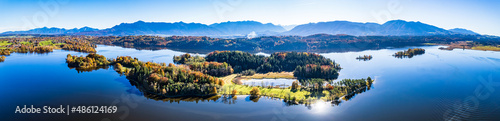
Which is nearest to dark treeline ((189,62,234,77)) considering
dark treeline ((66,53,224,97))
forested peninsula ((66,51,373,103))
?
forested peninsula ((66,51,373,103))

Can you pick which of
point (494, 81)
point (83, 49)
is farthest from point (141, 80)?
point (83, 49)

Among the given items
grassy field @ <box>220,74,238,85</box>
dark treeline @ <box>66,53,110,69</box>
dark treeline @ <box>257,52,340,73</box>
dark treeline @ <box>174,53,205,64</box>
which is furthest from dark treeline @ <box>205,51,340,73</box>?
dark treeline @ <box>66,53,110,69</box>

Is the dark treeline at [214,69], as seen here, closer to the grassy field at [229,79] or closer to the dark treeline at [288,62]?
the grassy field at [229,79]

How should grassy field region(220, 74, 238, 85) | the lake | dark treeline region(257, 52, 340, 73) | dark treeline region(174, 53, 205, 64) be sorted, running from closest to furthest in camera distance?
1. the lake
2. grassy field region(220, 74, 238, 85)
3. dark treeline region(257, 52, 340, 73)
4. dark treeline region(174, 53, 205, 64)

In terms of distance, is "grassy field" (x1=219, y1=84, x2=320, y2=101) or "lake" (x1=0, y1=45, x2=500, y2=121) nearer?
"lake" (x1=0, y1=45, x2=500, y2=121)

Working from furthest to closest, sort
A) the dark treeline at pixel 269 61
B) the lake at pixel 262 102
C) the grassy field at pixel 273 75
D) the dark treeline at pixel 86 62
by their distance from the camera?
1. the dark treeline at pixel 86 62
2. the dark treeline at pixel 269 61
3. the grassy field at pixel 273 75
4. the lake at pixel 262 102

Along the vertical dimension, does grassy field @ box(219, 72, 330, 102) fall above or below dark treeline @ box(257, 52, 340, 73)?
below

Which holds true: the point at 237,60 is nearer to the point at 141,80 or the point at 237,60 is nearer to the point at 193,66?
the point at 193,66

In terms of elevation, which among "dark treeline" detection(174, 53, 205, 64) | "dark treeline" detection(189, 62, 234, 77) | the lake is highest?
"dark treeline" detection(174, 53, 205, 64)

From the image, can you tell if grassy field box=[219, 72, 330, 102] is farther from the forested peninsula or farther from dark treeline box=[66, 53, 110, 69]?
dark treeline box=[66, 53, 110, 69]

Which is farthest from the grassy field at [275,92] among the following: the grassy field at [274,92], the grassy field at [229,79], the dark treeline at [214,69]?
the dark treeline at [214,69]

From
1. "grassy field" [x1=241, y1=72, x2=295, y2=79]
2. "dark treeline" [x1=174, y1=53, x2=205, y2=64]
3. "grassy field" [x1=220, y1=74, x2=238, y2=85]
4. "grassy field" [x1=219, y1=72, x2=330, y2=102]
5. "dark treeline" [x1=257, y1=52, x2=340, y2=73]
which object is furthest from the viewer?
"dark treeline" [x1=174, y1=53, x2=205, y2=64]

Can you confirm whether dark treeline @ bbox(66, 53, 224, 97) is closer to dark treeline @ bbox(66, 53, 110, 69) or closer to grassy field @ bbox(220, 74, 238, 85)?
grassy field @ bbox(220, 74, 238, 85)
